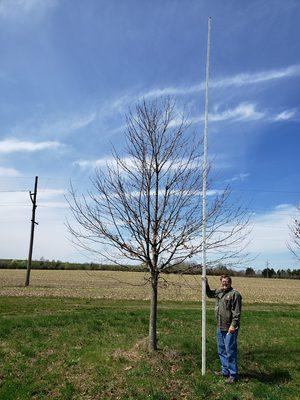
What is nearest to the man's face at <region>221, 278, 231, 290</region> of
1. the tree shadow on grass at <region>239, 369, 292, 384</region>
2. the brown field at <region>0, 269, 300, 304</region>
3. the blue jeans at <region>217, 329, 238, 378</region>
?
the blue jeans at <region>217, 329, 238, 378</region>

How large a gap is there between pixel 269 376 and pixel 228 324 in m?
1.75

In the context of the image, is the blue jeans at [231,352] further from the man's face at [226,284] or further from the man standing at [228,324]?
the man's face at [226,284]

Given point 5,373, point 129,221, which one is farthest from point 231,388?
point 5,373

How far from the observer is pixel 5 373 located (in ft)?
31.0

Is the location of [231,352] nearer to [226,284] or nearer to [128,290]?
[226,284]

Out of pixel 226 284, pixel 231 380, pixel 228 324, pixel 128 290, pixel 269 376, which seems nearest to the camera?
pixel 231 380

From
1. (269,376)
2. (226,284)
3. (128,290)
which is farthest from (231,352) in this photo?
(128,290)

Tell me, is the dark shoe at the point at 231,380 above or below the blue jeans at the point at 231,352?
below

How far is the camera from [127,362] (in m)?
9.73

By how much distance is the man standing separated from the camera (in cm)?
887

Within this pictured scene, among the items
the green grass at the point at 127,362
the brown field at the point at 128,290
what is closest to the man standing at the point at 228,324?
the green grass at the point at 127,362

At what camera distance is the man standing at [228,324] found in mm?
8867

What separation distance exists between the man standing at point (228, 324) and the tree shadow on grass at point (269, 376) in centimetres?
53

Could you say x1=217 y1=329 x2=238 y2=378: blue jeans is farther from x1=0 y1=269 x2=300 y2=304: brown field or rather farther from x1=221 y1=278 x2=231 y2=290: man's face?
x1=0 y1=269 x2=300 y2=304: brown field
